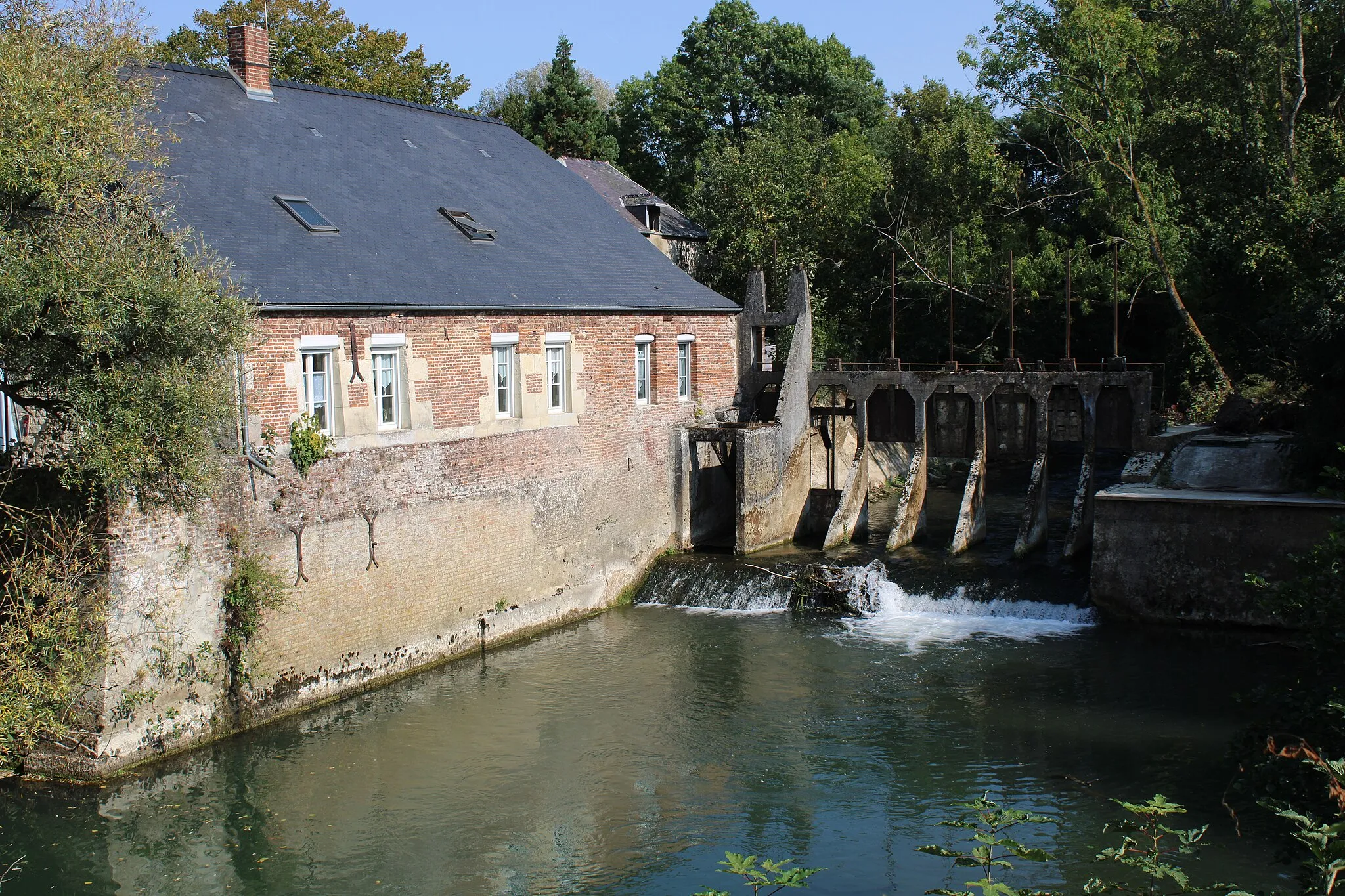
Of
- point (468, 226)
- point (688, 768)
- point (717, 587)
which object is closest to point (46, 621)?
point (688, 768)

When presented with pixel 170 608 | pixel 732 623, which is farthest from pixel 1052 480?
pixel 170 608

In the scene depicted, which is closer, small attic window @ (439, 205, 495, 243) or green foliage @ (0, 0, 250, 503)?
green foliage @ (0, 0, 250, 503)

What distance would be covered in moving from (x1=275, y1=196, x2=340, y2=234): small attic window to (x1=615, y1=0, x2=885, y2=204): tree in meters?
25.1

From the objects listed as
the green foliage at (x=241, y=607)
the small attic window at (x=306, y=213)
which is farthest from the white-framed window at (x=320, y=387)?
the small attic window at (x=306, y=213)

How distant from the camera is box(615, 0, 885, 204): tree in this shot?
137ft

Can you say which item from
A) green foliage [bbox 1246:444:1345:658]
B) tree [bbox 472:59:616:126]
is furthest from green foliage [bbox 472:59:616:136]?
green foliage [bbox 1246:444:1345:658]

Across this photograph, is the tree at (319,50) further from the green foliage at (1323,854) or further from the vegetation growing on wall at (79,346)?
the green foliage at (1323,854)

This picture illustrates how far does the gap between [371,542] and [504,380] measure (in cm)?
363

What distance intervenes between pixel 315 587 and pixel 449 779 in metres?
3.49

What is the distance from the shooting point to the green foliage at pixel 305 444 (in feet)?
47.9

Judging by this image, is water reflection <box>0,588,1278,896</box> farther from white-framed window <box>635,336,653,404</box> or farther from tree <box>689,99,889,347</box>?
tree <box>689,99,889,347</box>

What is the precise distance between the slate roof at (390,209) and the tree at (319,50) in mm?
8157

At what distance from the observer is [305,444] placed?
48.1 feet

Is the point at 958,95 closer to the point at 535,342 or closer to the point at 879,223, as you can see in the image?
the point at 879,223
